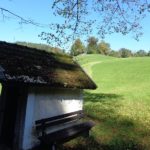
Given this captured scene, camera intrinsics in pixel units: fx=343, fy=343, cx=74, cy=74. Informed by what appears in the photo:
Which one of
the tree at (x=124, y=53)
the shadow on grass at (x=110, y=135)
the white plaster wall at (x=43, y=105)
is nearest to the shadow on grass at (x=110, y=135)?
the shadow on grass at (x=110, y=135)

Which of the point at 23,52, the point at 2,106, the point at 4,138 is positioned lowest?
the point at 4,138

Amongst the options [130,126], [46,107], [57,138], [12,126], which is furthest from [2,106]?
[130,126]

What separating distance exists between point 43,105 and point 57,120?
830mm

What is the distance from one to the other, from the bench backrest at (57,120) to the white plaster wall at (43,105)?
23 cm

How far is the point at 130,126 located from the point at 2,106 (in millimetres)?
6243

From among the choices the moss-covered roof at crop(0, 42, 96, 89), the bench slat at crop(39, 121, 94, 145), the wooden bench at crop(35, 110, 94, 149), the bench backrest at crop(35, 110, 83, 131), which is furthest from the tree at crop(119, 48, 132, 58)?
the bench slat at crop(39, 121, 94, 145)

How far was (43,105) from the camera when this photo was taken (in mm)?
11469

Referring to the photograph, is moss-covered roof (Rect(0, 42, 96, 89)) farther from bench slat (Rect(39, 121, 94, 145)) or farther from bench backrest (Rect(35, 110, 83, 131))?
bench slat (Rect(39, 121, 94, 145))

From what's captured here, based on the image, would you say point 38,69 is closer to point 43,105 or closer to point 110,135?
point 43,105

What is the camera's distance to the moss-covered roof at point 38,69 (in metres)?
10.1

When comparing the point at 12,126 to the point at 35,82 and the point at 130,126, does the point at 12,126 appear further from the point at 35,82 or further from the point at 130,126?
the point at 130,126

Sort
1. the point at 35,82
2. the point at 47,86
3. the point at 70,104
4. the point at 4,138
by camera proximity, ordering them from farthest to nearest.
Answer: the point at 70,104, the point at 4,138, the point at 47,86, the point at 35,82

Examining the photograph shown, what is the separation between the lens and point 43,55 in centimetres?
1369

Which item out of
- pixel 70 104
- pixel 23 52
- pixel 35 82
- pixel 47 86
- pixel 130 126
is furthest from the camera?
pixel 130 126
